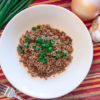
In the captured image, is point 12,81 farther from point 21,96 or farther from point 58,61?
point 58,61

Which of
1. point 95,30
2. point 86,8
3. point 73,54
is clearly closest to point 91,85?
point 73,54

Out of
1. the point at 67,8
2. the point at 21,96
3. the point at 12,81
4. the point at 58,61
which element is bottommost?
the point at 21,96

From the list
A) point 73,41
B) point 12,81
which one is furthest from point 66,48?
point 12,81

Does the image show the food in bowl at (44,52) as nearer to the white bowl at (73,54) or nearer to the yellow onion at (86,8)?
the white bowl at (73,54)

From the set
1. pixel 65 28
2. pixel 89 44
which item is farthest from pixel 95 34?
pixel 65 28

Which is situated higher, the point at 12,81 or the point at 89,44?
the point at 89,44

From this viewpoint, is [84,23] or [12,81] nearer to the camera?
[12,81]
